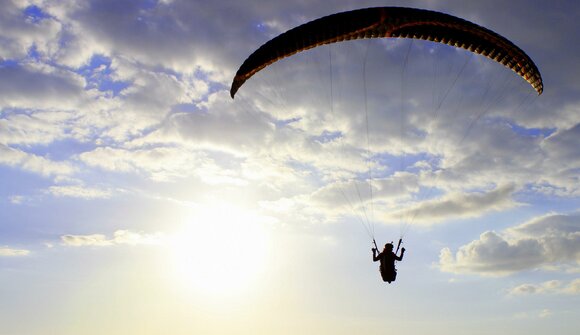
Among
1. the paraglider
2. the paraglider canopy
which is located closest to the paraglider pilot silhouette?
the paraglider

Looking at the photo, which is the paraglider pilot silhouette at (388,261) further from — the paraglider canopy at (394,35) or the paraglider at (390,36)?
the paraglider canopy at (394,35)

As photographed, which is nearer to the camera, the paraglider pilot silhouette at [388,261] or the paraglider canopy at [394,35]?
the paraglider canopy at [394,35]

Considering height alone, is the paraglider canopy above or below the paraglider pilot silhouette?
above

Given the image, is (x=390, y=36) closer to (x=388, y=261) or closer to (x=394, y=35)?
(x=394, y=35)

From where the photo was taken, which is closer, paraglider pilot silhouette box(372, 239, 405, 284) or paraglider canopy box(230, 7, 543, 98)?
paraglider canopy box(230, 7, 543, 98)

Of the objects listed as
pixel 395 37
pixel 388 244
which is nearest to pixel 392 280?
pixel 388 244

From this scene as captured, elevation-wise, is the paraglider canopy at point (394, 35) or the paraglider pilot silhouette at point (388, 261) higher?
the paraglider canopy at point (394, 35)

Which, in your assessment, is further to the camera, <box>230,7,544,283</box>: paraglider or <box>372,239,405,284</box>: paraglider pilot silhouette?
<box>372,239,405,284</box>: paraglider pilot silhouette

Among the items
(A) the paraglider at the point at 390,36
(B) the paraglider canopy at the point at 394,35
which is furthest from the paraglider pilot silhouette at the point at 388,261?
(B) the paraglider canopy at the point at 394,35

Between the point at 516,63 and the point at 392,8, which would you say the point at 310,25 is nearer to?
the point at 392,8

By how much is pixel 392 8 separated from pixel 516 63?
21.2 ft

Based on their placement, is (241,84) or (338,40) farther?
(241,84)

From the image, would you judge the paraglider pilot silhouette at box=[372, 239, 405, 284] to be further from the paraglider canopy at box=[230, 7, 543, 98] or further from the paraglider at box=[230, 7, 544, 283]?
the paraglider canopy at box=[230, 7, 543, 98]

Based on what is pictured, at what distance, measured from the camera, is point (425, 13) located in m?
21.4
